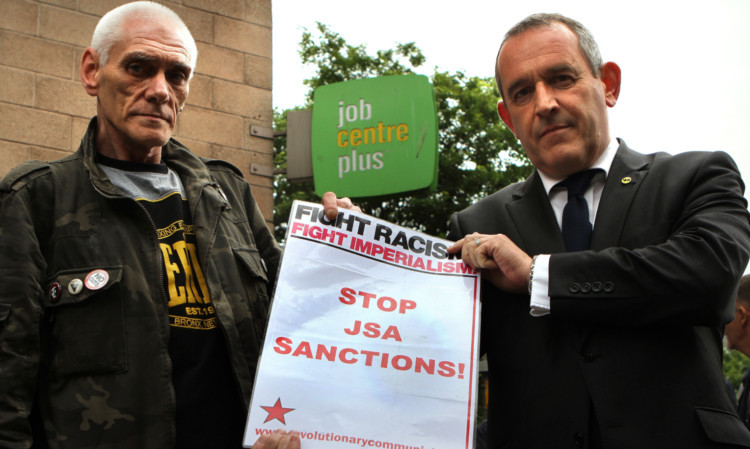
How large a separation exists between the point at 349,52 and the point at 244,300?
2011 centimetres

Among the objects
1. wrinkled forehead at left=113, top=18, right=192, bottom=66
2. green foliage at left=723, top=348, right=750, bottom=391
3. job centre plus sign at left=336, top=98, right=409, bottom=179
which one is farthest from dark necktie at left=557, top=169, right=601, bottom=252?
green foliage at left=723, top=348, right=750, bottom=391

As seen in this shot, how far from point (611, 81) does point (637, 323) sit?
837 millimetres

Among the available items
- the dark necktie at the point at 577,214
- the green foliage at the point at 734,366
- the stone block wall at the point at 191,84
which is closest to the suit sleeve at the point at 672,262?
the dark necktie at the point at 577,214

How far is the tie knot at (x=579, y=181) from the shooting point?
7.03 ft

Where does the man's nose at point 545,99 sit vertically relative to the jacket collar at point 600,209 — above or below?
above

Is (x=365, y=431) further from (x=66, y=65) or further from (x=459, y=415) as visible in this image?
(x=66, y=65)

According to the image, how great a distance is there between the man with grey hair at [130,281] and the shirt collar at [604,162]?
989 millimetres

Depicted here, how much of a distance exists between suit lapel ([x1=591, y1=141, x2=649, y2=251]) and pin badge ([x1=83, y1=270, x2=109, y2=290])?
138 cm

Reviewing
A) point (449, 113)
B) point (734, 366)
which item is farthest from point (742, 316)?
point (734, 366)

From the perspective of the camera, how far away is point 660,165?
82.6 inches

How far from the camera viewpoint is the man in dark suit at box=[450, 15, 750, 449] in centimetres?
181

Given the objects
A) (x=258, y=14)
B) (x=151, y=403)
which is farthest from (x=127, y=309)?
(x=258, y=14)

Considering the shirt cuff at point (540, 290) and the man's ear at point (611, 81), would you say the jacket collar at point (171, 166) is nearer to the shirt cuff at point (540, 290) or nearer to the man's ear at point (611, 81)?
the shirt cuff at point (540, 290)

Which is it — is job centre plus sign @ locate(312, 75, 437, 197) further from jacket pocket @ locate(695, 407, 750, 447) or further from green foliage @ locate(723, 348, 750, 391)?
green foliage @ locate(723, 348, 750, 391)
